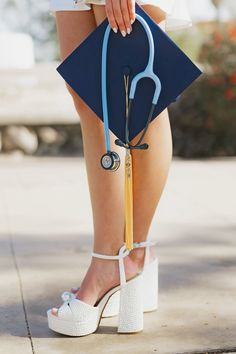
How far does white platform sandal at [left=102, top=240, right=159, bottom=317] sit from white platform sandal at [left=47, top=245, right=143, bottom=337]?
0.07m

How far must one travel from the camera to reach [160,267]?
2518mm

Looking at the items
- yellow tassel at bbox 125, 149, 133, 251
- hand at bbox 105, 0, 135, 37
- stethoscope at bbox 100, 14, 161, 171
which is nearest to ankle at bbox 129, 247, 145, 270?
yellow tassel at bbox 125, 149, 133, 251

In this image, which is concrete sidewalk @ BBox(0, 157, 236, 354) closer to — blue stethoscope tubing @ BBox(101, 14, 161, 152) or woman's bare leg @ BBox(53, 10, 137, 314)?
woman's bare leg @ BBox(53, 10, 137, 314)

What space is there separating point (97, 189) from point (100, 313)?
0.31 metres

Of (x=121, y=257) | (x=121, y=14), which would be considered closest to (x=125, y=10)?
(x=121, y=14)

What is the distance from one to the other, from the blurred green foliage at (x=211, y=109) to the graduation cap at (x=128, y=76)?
6398mm

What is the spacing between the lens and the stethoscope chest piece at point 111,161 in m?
1.70

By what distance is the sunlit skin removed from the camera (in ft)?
5.93

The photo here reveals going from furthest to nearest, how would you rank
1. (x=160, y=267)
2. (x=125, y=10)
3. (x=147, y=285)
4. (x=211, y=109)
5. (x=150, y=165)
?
(x=211, y=109), (x=160, y=267), (x=147, y=285), (x=150, y=165), (x=125, y=10)

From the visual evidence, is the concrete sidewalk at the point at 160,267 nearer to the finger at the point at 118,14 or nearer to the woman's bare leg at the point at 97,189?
the woman's bare leg at the point at 97,189

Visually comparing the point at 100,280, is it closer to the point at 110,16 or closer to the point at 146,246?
the point at 146,246

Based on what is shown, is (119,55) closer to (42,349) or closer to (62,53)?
(62,53)

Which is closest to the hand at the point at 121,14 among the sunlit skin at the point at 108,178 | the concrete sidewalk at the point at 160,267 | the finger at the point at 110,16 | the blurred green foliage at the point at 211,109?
the finger at the point at 110,16

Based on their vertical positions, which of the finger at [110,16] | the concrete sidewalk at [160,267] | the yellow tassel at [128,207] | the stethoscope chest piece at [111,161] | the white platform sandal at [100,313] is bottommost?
the concrete sidewalk at [160,267]
